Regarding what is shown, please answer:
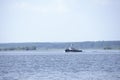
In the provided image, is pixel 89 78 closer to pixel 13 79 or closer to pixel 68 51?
pixel 13 79

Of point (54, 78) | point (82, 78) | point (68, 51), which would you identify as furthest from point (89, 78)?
point (68, 51)

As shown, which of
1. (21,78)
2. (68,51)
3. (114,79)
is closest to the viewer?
(114,79)

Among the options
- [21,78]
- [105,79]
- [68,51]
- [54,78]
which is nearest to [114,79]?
[105,79]

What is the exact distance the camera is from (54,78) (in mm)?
44062

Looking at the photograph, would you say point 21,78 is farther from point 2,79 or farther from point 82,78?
point 82,78

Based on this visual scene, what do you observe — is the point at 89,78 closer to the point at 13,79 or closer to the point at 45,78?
the point at 45,78

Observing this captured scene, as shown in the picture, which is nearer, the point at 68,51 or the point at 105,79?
the point at 105,79

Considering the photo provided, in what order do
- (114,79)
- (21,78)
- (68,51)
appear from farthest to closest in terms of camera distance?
1. (68,51)
2. (21,78)
3. (114,79)

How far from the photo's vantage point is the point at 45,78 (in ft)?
146

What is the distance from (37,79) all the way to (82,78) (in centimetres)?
496

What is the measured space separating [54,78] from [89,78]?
389cm

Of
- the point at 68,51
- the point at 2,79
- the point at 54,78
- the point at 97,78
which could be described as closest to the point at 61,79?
the point at 54,78

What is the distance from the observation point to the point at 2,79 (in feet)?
145

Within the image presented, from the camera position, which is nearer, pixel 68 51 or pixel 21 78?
pixel 21 78
